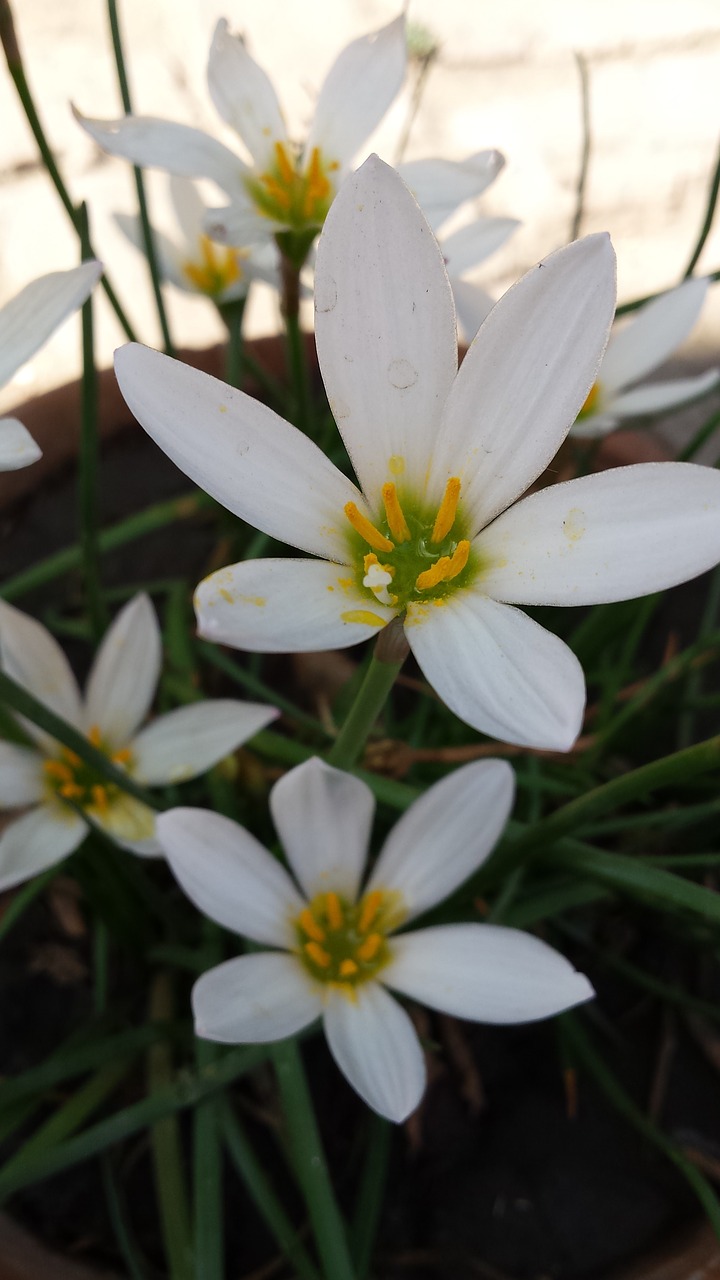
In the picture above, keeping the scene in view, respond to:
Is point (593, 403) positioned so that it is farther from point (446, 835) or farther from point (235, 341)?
point (446, 835)

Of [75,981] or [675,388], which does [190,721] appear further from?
[675,388]

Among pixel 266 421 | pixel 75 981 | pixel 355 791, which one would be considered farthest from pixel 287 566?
pixel 75 981

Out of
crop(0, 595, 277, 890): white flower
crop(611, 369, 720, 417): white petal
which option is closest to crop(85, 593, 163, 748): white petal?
crop(0, 595, 277, 890): white flower

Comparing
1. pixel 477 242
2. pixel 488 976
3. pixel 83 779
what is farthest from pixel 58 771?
pixel 477 242

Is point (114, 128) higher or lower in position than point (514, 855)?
Answer: higher

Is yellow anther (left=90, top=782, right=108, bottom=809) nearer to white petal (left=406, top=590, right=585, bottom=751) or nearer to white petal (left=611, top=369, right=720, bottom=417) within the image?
white petal (left=406, top=590, right=585, bottom=751)
